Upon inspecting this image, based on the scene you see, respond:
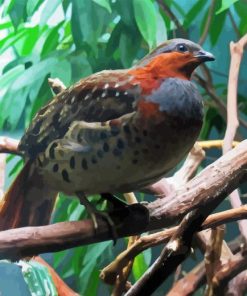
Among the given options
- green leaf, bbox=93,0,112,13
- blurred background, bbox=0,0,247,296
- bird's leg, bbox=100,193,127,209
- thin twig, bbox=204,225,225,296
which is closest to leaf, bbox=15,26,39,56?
blurred background, bbox=0,0,247,296

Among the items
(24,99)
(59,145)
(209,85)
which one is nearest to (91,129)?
(59,145)

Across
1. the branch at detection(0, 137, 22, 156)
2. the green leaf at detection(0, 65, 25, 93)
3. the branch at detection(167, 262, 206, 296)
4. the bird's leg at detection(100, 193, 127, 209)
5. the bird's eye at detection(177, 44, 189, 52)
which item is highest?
the bird's eye at detection(177, 44, 189, 52)

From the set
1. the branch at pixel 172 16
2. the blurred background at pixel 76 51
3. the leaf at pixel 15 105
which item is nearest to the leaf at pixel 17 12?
the blurred background at pixel 76 51

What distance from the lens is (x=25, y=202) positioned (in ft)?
2.68

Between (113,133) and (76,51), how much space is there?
366 millimetres

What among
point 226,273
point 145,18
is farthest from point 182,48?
point 226,273

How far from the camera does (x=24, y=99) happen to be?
3.34 feet

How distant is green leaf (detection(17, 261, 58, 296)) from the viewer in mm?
914

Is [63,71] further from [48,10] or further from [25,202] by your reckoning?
[25,202]

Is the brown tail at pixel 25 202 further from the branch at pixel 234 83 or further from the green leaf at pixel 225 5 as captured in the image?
the green leaf at pixel 225 5

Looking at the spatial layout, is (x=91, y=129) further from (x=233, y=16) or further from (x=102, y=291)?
(x=233, y=16)

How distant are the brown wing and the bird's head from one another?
1.5 inches

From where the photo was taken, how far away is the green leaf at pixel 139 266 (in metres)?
0.99

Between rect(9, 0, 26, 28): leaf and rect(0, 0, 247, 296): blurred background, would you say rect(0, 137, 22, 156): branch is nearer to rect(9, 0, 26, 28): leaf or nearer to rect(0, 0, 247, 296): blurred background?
rect(0, 0, 247, 296): blurred background
